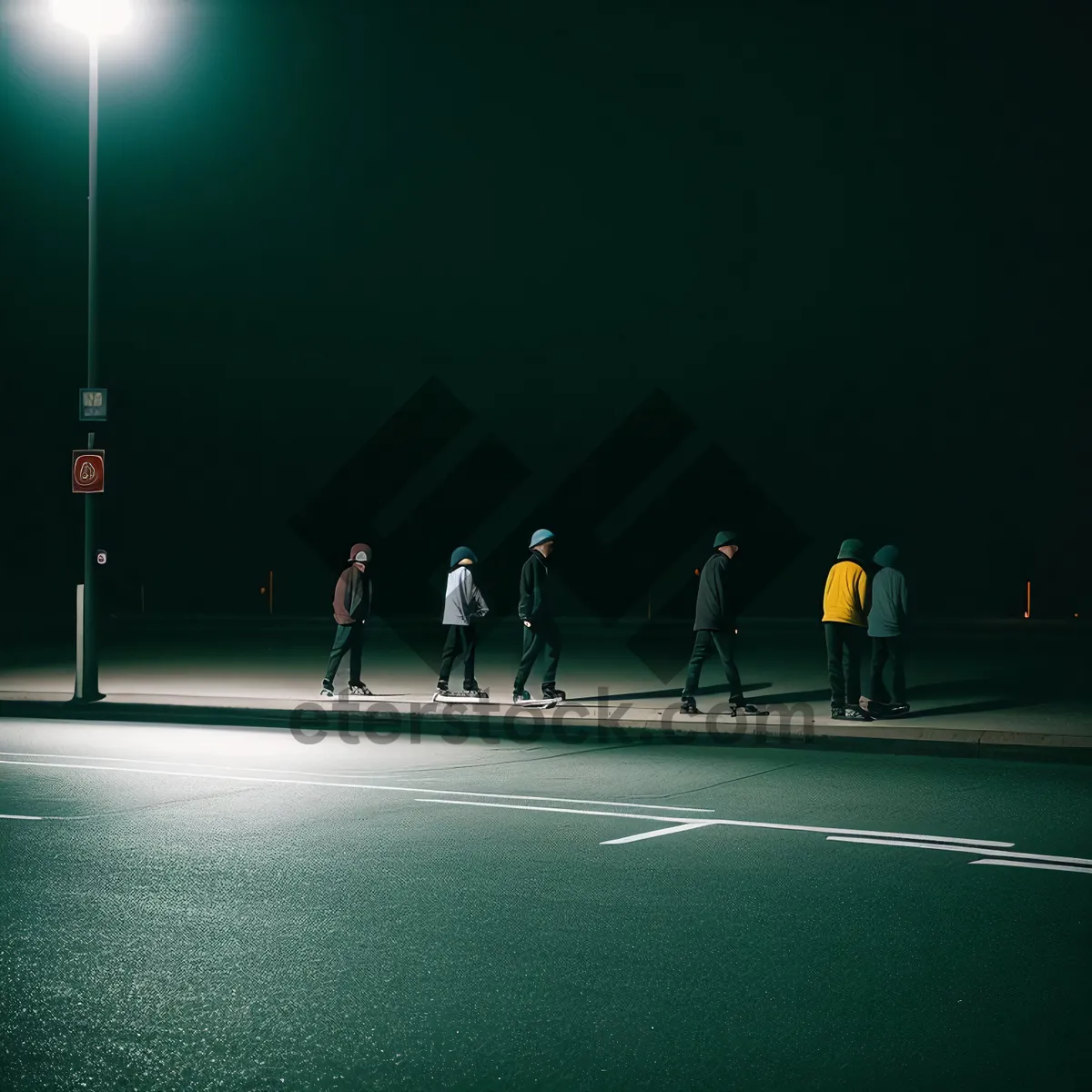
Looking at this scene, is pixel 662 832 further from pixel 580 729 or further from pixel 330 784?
pixel 580 729

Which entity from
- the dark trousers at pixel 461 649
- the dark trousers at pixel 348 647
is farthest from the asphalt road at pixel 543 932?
the dark trousers at pixel 348 647

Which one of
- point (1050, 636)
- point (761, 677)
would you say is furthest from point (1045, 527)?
point (761, 677)

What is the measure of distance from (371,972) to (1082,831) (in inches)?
193

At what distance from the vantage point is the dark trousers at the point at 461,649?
1477 centimetres

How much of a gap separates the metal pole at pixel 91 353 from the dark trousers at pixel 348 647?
273 cm

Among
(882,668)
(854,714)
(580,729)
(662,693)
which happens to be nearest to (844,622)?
(882,668)

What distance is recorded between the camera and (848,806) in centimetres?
903

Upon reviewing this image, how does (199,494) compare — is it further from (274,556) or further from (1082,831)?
(1082,831)

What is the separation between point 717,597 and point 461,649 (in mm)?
3011

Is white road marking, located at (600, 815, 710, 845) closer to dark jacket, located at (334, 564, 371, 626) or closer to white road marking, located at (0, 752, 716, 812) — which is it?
white road marking, located at (0, 752, 716, 812)

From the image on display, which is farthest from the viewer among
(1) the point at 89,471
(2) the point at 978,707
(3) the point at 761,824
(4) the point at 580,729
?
(1) the point at 89,471

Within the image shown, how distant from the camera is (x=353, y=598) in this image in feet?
50.1

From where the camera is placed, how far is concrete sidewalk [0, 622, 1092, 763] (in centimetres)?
1242

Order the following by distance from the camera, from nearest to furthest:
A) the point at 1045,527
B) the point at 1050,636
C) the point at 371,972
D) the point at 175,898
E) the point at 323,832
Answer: the point at 371,972 < the point at 175,898 < the point at 323,832 < the point at 1050,636 < the point at 1045,527
